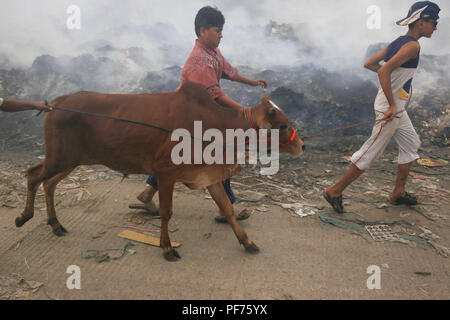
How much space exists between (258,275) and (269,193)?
197cm

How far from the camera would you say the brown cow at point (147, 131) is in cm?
311

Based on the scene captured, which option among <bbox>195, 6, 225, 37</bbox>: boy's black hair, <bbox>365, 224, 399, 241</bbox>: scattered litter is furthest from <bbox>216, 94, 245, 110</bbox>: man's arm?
<bbox>365, 224, 399, 241</bbox>: scattered litter

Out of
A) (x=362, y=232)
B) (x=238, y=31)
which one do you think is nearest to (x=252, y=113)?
(x=362, y=232)

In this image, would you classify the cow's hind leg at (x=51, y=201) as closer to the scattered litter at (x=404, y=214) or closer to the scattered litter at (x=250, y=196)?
the scattered litter at (x=250, y=196)

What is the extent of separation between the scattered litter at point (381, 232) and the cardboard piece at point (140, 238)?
7.26ft

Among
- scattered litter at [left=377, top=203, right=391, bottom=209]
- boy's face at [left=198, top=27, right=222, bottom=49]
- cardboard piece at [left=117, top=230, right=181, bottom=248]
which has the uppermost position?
boy's face at [left=198, top=27, right=222, bottom=49]

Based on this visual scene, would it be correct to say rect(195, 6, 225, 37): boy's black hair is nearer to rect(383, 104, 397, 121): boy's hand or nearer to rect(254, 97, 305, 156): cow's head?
rect(254, 97, 305, 156): cow's head

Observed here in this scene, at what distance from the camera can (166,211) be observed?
10.8ft

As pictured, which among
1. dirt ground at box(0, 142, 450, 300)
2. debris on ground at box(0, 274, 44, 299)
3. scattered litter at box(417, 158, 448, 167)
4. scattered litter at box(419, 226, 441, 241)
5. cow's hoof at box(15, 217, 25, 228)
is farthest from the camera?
scattered litter at box(417, 158, 448, 167)

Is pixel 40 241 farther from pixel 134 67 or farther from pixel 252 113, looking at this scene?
pixel 134 67

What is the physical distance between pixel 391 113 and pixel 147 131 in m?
2.83

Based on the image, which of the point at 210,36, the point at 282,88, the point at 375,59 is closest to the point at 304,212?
the point at 375,59

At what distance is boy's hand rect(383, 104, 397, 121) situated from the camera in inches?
155

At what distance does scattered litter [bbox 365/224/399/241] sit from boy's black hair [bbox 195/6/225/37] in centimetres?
285
